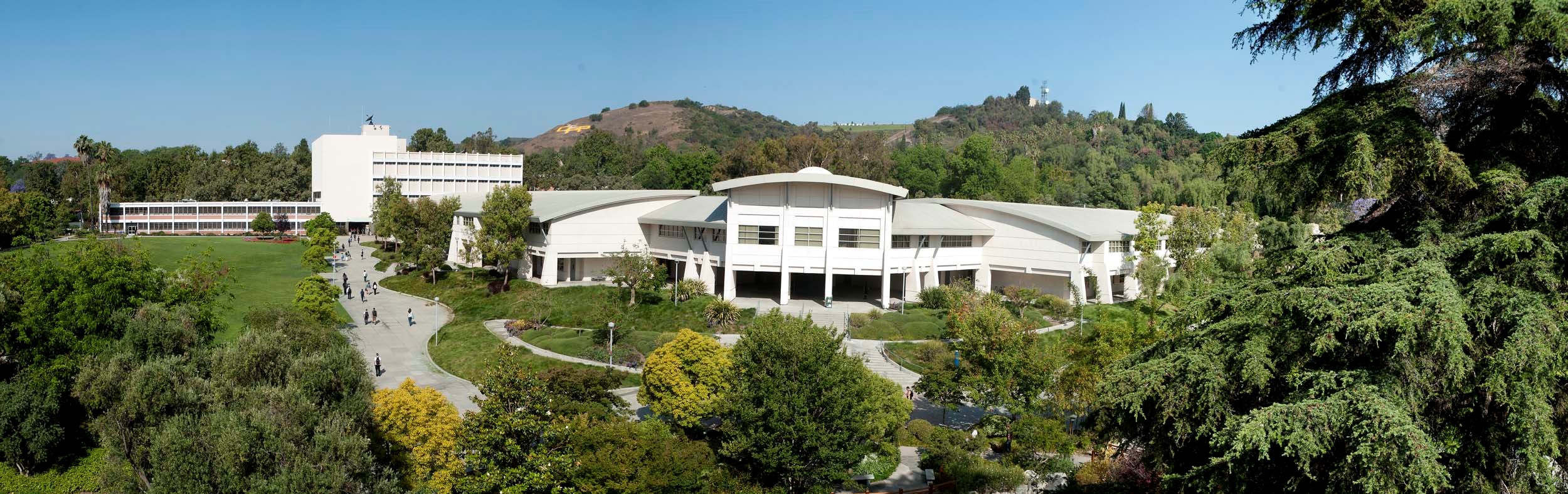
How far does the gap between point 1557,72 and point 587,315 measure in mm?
38520

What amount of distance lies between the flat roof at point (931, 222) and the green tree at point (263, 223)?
6658cm

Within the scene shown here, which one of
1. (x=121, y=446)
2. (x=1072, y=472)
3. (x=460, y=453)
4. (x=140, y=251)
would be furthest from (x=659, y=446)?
(x=140, y=251)

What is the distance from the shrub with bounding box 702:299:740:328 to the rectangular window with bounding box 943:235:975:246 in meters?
13.2

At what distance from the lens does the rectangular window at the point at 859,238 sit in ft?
152

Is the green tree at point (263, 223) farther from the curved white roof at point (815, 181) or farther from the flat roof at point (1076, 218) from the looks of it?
the flat roof at point (1076, 218)

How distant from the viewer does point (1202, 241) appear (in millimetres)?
50250

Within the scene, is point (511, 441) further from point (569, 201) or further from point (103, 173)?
point (103, 173)

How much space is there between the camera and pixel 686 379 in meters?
26.2

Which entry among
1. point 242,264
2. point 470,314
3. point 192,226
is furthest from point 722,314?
point 192,226

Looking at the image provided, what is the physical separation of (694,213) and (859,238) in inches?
421

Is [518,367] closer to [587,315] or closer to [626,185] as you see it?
[587,315]

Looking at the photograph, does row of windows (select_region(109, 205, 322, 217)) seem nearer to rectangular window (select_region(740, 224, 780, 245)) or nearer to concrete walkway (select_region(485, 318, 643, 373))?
concrete walkway (select_region(485, 318, 643, 373))

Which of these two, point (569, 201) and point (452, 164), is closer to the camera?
point (569, 201)

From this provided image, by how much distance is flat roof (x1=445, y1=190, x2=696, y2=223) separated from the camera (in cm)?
5400
